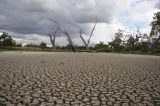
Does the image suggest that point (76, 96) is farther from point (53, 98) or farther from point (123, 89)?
point (123, 89)

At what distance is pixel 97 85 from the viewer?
687cm

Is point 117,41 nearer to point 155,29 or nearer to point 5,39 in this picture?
point 155,29

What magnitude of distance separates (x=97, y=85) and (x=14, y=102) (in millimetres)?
2752

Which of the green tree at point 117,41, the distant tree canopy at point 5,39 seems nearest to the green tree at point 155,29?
the green tree at point 117,41

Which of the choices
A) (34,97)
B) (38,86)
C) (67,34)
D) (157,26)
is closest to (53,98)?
(34,97)

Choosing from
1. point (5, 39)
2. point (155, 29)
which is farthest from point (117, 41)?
point (5, 39)

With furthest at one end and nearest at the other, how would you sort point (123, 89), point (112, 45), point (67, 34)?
point (112, 45)
point (67, 34)
point (123, 89)

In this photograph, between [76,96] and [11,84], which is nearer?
[76,96]

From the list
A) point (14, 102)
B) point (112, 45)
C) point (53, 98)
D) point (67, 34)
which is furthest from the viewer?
point (112, 45)

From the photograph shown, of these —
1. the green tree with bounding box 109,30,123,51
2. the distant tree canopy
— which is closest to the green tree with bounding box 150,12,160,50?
the green tree with bounding box 109,30,123,51

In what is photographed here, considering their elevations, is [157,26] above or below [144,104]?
above

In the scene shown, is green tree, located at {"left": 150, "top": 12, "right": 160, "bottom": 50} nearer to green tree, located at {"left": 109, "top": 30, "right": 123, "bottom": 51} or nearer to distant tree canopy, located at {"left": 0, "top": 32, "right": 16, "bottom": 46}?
green tree, located at {"left": 109, "top": 30, "right": 123, "bottom": 51}

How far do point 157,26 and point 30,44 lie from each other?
29.5m

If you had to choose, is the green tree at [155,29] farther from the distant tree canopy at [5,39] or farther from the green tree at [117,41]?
the distant tree canopy at [5,39]
